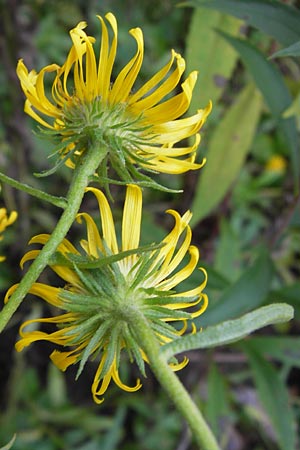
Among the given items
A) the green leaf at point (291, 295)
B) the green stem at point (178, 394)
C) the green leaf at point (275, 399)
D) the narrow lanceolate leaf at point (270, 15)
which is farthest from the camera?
the green leaf at point (275, 399)

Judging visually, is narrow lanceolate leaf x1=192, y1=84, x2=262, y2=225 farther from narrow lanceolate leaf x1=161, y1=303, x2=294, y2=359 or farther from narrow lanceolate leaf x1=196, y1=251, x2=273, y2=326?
narrow lanceolate leaf x1=161, y1=303, x2=294, y2=359

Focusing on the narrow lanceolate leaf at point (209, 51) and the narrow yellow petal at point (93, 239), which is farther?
the narrow lanceolate leaf at point (209, 51)

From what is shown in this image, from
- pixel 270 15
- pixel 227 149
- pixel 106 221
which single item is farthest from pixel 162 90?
pixel 227 149

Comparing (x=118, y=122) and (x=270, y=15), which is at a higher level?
(x=270, y=15)

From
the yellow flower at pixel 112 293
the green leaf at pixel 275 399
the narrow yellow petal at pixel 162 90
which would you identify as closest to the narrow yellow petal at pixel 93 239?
the yellow flower at pixel 112 293

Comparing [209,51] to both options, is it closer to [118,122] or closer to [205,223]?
[205,223]

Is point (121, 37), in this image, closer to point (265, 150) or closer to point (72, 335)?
point (265, 150)

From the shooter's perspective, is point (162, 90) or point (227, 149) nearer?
point (162, 90)

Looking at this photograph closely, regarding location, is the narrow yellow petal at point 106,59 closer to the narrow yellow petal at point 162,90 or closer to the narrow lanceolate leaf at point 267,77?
the narrow yellow petal at point 162,90

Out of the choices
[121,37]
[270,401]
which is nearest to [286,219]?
[270,401]
